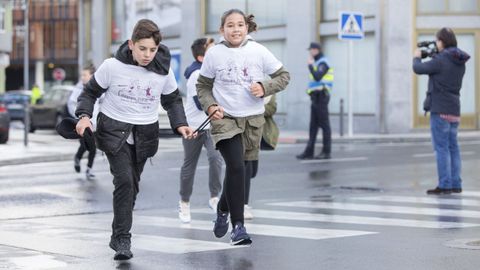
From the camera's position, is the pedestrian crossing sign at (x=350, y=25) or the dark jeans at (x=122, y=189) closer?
the dark jeans at (x=122, y=189)

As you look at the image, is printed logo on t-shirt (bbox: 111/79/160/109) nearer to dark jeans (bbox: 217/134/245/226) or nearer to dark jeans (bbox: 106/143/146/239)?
dark jeans (bbox: 106/143/146/239)

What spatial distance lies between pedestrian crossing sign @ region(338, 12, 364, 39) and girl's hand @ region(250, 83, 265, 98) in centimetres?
1844

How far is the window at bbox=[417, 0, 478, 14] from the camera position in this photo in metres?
29.7

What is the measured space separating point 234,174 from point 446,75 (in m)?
4.81

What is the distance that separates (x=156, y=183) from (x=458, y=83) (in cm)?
462

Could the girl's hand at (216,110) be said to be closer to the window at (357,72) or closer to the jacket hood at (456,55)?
the jacket hood at (456,55)

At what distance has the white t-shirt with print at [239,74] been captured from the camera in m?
8.74

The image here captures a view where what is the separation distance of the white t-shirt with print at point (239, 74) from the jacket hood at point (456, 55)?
14.4 ft

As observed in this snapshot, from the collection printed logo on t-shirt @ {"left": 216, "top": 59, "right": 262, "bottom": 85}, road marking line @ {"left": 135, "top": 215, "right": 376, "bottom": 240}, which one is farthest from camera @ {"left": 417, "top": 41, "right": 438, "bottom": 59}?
printed logo on t-shirt @ {"left": 216, "top": 59, "right": 262, "bottom": 85}

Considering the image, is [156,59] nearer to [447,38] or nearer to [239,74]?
[239,74]

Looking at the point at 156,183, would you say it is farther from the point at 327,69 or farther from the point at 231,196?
the point at 231,196

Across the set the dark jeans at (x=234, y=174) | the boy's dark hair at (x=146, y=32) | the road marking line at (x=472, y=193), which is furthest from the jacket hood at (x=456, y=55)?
the boy's dark hair at (x=146, y=32)

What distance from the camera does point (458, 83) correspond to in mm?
12750

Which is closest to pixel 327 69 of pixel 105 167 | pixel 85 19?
pixel 105 167
